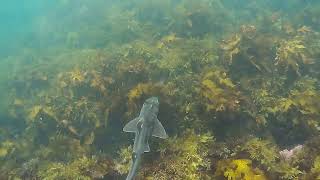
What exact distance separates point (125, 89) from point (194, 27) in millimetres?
7996

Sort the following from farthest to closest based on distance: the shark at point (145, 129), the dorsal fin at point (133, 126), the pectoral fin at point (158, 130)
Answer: the dorsal fin at point (133, 126) < the pectoral fin at point (158, 130) < the shark at point (145, 129)

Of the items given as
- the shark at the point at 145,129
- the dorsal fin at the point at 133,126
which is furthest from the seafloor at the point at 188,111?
the dorsal fin at the point at 133,126

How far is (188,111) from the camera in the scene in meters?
9.20

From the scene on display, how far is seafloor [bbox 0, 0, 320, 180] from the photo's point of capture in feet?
25.3

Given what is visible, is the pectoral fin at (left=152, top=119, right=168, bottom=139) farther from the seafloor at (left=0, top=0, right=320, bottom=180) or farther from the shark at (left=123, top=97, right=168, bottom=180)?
the seafloor at (left=0, top=0, right=320, bottom=180)

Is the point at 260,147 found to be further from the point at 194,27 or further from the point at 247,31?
the point at 194,27

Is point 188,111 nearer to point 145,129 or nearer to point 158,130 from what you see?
point 158,130

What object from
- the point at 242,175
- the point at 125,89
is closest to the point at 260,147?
the point at 242,175

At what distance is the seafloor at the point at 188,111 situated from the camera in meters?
7.72

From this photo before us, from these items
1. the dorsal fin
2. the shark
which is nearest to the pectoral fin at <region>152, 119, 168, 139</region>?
the shark

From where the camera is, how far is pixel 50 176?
A: 8.09 meters

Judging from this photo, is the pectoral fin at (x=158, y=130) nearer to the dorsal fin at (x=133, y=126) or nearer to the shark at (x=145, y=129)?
the shark at (x=145, y=129)

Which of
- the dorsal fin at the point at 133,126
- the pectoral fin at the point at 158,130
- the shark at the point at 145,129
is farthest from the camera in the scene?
the dorsal fin at the point at 133,126

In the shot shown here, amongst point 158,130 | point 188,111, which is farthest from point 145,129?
point 188,111
